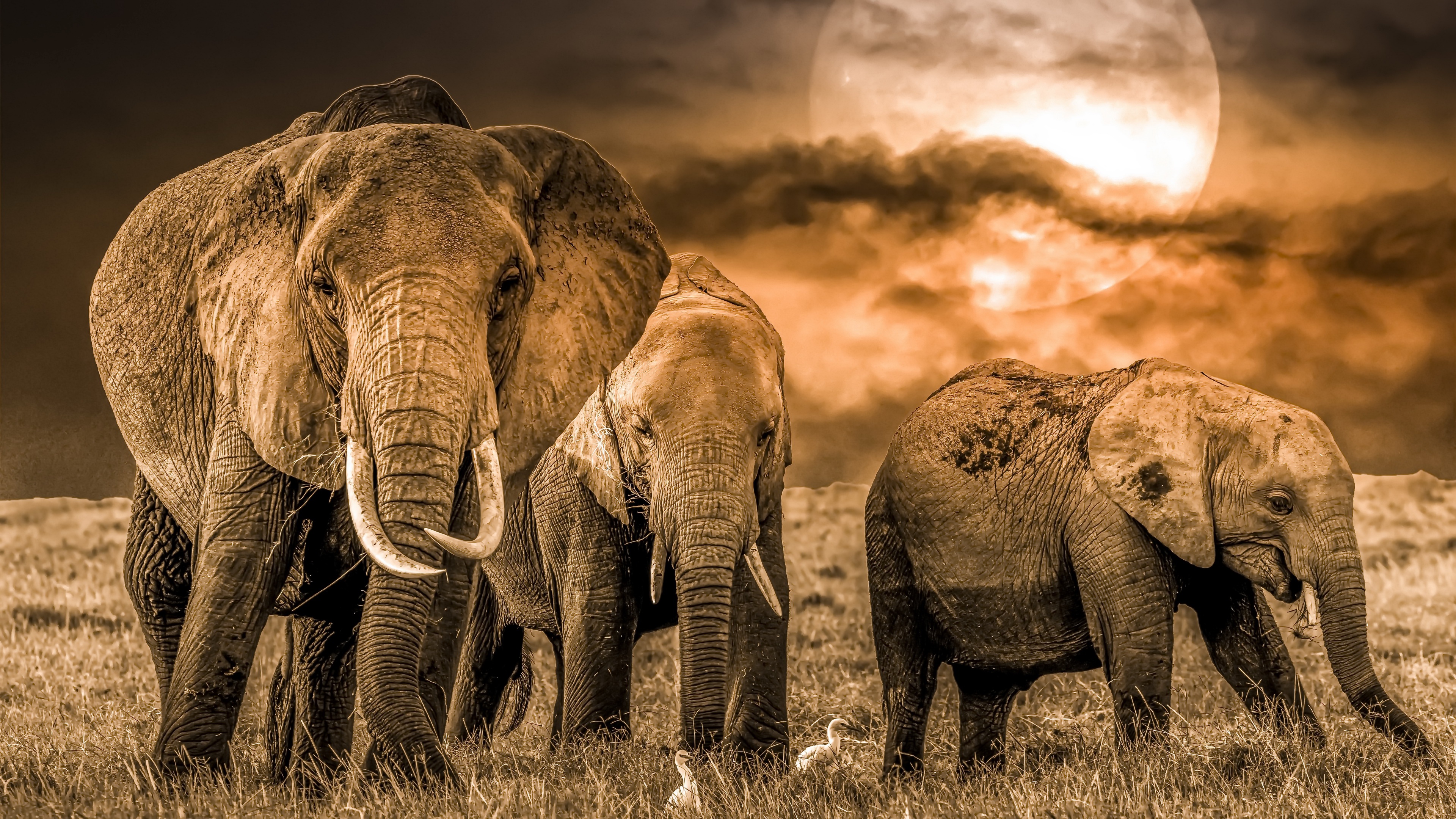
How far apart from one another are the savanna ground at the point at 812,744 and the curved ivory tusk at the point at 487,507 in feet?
3.51

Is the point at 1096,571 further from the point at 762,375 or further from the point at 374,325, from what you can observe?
the point at 374,325

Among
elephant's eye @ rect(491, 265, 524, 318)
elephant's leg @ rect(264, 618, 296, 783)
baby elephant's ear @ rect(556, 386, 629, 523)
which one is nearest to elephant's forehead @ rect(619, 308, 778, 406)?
baby elephant's ear @ rect(556, 386, 629, 523)

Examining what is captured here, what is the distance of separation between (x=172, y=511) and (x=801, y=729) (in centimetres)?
445

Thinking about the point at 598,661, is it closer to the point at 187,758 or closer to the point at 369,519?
the point at 187,758

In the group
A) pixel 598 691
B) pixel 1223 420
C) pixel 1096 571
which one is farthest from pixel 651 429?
pixel 1223 420

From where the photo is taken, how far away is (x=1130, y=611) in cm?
841

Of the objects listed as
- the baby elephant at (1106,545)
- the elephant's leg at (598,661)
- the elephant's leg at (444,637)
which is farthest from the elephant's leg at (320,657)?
the baby elephant at (1106,545)

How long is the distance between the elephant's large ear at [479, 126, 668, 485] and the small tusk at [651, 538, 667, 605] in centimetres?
101

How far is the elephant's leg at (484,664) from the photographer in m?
10.7

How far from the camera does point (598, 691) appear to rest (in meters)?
8.16

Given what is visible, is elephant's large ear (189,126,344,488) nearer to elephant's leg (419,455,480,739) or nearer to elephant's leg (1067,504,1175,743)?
elephant's leg (419,455,480,739)

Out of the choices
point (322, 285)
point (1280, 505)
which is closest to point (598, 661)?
point (322, 285)

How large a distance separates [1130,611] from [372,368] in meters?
4.54

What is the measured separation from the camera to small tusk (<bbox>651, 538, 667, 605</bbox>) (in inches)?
302
